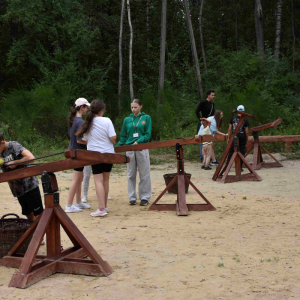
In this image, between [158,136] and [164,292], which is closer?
[164,292]

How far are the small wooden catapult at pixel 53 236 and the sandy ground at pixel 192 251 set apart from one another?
0.27ft

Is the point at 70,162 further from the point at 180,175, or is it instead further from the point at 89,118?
the point at 180,175

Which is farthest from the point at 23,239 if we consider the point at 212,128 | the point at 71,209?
the point at 212,128

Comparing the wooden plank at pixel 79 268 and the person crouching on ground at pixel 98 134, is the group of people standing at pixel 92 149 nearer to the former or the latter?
the person crouching on ground at pixel 98 134

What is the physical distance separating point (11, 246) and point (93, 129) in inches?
89.0

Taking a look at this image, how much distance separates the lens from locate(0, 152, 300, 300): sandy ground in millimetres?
3568

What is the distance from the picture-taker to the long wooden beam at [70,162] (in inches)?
143

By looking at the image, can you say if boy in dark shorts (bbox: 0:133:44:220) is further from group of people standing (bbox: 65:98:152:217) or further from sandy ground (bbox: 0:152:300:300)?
group of people standing (bbox: 65:98:152:217)

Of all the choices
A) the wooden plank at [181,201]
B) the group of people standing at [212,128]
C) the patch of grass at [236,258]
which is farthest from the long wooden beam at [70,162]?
the group of people standing at [212,128]

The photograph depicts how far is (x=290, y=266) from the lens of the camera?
4.11 m

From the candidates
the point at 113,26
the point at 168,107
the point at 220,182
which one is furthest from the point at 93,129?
the point at 113,26

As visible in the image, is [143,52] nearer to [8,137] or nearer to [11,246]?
[8,137]

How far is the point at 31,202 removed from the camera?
4840 mm

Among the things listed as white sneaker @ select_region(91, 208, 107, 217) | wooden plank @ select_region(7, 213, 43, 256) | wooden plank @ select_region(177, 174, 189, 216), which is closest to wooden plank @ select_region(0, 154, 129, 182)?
wooden plank @ select_region(7, 213, 43, 256)
